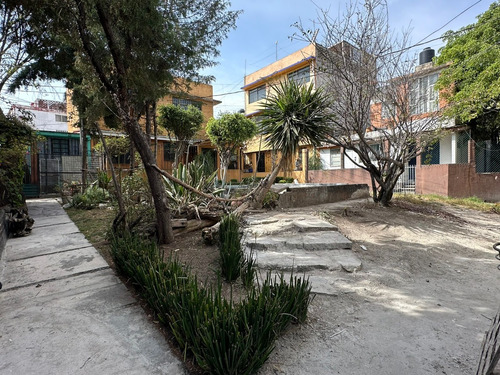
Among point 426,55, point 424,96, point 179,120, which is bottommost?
point 179,120

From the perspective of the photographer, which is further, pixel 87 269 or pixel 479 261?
pixel 479 261

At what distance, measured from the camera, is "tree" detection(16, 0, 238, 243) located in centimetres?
341

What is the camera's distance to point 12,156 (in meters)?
5.93

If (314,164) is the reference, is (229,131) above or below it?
above

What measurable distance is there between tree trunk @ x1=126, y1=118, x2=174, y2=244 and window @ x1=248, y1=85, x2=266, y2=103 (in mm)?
15667

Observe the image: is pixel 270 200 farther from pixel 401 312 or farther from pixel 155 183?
pixel 401 312

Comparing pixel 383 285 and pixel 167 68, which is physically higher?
pixel 167 68

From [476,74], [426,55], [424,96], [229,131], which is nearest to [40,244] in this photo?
[229,131]

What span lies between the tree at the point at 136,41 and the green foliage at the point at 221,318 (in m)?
2.02

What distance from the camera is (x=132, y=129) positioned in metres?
3.67

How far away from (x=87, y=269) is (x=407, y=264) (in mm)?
4289

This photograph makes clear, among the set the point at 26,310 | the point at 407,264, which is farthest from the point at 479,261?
the point at 26,310

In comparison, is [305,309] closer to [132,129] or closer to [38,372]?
[38,372]

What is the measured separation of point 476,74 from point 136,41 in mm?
11286
